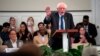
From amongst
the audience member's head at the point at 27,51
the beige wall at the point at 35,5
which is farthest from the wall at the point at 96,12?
the audience member's head at the point at 27,51

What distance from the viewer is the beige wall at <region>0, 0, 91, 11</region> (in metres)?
8.63

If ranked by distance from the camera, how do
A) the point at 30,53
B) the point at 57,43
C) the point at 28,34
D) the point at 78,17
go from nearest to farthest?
the point at 30,53 < the point at 57,43 < the point at 28,34 < the point at 78,17

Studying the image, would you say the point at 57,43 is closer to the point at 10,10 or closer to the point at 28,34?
the point at 28,34

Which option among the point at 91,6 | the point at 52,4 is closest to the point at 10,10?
the point at 52,4

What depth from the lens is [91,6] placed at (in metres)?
8.62

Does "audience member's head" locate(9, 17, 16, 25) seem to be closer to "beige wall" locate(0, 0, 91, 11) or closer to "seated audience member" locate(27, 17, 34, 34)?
"seated audience member" locate(27, 17, 34, 34)

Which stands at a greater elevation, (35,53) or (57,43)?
(35,53)

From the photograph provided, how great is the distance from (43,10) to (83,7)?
1169mm

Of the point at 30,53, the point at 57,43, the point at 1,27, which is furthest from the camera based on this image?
the point at 1,27

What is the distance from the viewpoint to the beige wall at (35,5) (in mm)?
8633

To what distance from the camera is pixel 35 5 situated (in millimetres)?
8734

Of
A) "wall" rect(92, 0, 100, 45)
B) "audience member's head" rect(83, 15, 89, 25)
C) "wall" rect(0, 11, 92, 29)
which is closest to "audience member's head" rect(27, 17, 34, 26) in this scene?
"wall" rect(0, 11, 92, 29)

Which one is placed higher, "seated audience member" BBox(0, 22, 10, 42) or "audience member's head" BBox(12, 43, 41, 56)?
"audience member's head" BBox(12, 43, 41, 56)

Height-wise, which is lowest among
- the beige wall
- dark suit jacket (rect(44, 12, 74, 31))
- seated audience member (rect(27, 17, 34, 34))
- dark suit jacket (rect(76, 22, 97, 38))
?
dark suit jacket (rect(76, 22, 97, 38))
